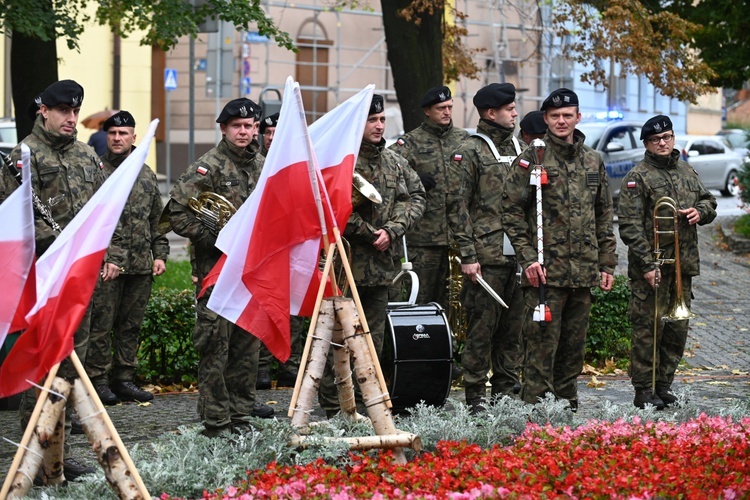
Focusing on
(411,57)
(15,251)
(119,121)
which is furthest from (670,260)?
(411,57)

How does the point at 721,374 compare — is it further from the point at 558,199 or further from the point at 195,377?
the point at 195,377

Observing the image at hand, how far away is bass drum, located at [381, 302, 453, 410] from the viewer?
366 inches

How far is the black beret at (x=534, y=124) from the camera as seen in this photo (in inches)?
431

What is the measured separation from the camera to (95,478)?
21.7 ft

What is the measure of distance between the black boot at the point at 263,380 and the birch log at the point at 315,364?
3664 millimetres

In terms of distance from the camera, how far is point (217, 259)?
8.69 metres

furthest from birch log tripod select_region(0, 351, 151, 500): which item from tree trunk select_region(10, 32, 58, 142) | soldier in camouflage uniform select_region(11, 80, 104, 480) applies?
tree trunk select_region(10, 32, 58, 142)

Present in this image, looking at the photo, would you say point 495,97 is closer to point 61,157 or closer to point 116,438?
point 61,157

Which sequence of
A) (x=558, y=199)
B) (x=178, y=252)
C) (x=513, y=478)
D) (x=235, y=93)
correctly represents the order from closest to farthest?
(x=513, y=478) → (x=558, y=199) → (x=178, y=252) → (x=235, y=93)

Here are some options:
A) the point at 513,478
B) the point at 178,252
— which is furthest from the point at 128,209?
the point at 178,252

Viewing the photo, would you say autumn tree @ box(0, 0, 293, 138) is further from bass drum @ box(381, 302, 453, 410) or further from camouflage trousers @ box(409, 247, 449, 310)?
bass drum @ box(381, 302, 453, 410)

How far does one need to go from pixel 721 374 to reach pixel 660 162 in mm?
2619

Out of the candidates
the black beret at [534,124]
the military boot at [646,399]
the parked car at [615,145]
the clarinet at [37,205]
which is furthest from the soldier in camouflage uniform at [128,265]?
the parked car at [615,145]

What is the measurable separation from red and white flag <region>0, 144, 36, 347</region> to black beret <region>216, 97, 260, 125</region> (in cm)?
244
